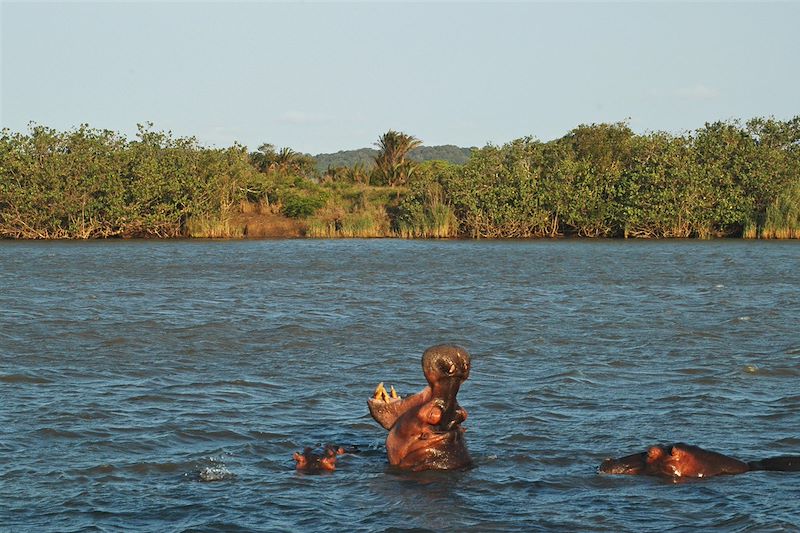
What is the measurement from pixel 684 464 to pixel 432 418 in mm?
2020

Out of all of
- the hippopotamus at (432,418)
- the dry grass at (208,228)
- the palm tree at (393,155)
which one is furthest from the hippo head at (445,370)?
the palm tree at (393,155)

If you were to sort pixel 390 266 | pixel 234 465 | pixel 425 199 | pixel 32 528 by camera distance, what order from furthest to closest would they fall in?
pixel 425 199 < pixel 390 266 < pixel 234 465 < pixel 32 528

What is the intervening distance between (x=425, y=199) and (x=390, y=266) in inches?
925

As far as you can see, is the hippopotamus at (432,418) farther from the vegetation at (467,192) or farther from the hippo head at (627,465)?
the vegetation at (467,192)

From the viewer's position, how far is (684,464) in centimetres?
868

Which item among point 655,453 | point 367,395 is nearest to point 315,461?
point 655,453

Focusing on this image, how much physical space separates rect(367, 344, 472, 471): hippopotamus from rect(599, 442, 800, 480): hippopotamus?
125cm

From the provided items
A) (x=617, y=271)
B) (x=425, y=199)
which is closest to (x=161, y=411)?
(x=617, y=271)

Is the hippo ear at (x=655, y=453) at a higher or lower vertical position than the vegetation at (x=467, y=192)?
lower

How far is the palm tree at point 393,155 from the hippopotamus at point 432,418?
207 feet

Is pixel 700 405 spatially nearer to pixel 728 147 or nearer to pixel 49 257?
pixel 49 257

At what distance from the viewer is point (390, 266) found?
37.2 meters

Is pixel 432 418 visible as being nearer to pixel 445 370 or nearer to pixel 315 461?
pixel 445 370

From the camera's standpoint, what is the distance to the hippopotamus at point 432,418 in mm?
8258
